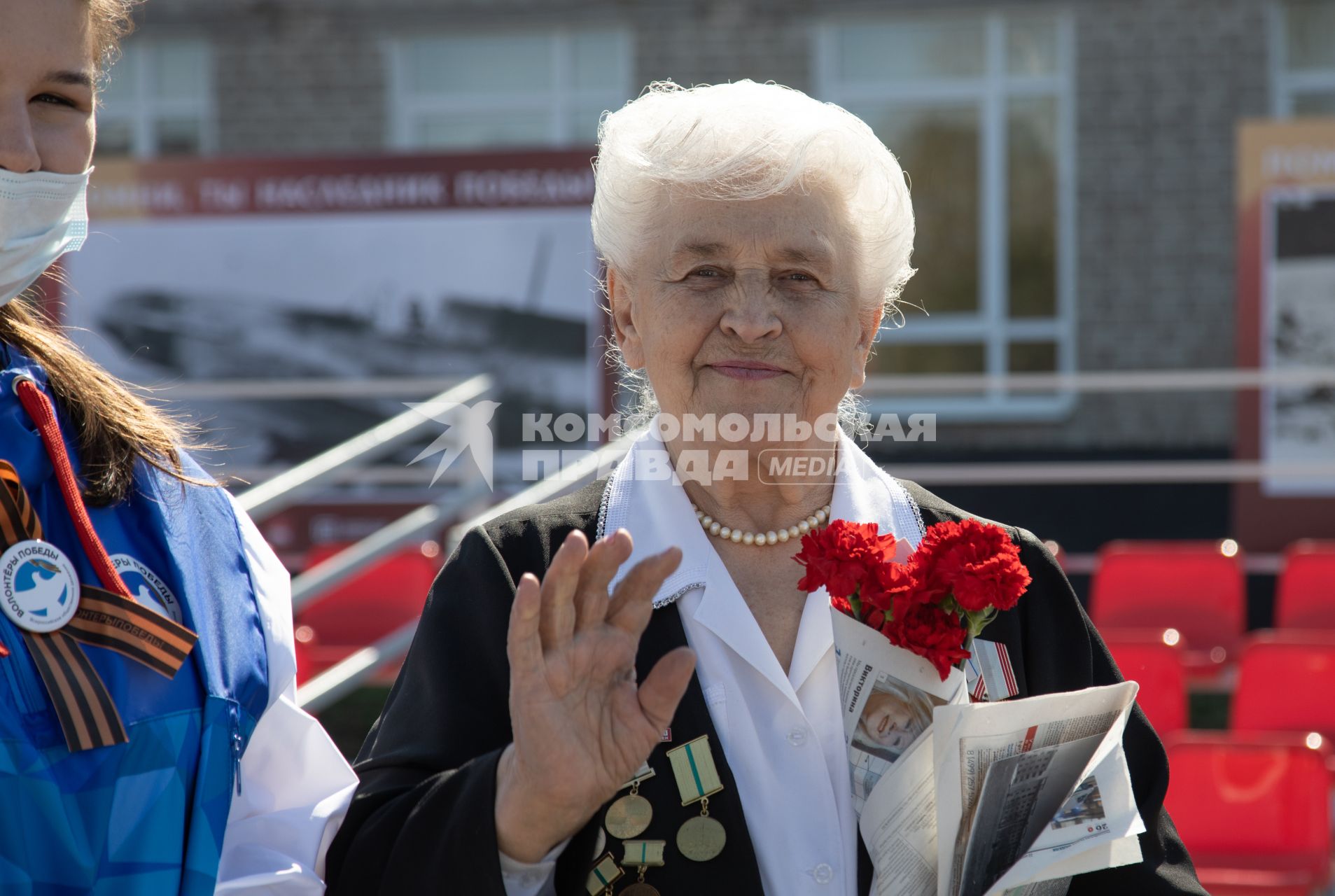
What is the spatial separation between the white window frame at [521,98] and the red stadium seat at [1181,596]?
549 centimetres

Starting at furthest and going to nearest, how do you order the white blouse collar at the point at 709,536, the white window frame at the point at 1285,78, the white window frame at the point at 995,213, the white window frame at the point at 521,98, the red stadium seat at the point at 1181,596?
1. the white window frame at the point at 521,98
2. the white window frame at the point at 995,213
3. the white window frame at the point at 1285,78
4. the red stadium seat at the point at 1181,596
5. the white blouse collar at the point at 709,536

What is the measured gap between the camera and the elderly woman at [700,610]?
5.17ft

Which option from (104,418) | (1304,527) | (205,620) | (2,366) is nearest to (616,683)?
(205,620)

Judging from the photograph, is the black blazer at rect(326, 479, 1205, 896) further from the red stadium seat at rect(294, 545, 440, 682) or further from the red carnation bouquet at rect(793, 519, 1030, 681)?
the red stadium seat at rect(294, 545, 440, 682)

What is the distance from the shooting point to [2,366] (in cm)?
162

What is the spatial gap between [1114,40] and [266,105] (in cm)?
584

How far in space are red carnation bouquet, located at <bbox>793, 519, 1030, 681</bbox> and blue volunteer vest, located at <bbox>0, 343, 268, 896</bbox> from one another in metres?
0.70

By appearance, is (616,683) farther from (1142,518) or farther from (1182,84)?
(1182,84)

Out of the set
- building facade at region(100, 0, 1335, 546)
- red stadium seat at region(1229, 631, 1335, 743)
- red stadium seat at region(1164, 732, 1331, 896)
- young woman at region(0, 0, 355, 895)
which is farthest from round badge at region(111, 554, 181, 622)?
building facade at region(100, 0, 1335, 546)

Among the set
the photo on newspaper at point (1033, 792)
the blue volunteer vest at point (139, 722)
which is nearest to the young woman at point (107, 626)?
the blue volunteer vest at point (139, 722)

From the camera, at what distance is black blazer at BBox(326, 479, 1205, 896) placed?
1626mm

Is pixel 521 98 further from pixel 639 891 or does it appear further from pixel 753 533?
pixel 639 891

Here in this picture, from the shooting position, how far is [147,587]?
5.21 ft

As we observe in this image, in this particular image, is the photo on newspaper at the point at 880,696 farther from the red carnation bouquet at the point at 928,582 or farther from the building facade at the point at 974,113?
the building facade at the point at 974,113
